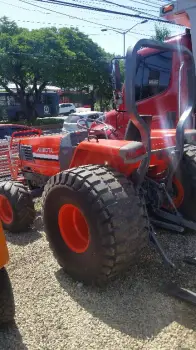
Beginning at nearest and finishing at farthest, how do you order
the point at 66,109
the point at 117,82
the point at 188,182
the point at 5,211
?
the point at 188,182
the point at 5,211
the point at 117,82
the point at 66,109

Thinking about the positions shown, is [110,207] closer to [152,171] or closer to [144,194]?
[144,194]

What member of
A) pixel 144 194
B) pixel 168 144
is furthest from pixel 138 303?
pixel 168 144

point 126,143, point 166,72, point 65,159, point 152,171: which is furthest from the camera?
point 166,72

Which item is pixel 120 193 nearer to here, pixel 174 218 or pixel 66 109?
pixel 174 218

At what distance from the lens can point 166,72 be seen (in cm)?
608

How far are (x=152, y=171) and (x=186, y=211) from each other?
0.62 meters

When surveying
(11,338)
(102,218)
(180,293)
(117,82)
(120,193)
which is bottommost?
(11,338)

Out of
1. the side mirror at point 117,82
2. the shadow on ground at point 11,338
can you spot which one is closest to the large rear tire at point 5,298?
the shadow on ground at point 11,338

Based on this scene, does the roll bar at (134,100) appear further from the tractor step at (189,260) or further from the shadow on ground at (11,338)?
the shadow on ground at (11,338)

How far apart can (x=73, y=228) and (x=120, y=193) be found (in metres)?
0.81

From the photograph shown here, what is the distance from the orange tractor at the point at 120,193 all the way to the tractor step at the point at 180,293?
1 centimetres

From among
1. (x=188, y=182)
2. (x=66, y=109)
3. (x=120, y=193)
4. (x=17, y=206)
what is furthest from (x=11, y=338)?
(x=66, y=109)

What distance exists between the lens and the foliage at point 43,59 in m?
23.3

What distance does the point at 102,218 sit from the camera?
9.18 feet
